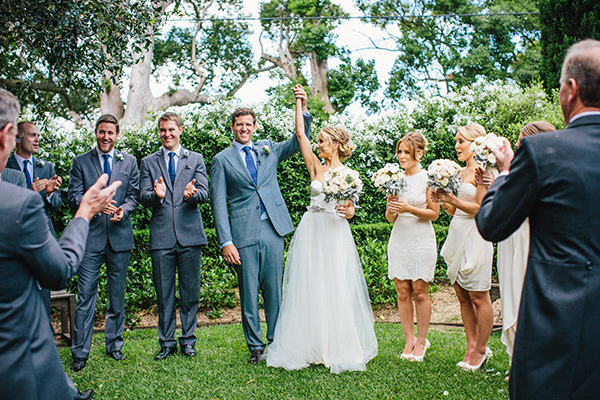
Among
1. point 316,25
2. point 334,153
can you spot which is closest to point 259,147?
point 334,153

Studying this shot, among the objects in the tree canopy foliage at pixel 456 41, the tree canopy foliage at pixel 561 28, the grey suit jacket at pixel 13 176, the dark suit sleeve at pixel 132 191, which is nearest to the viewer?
the grey suit jacket at pixel 13 176

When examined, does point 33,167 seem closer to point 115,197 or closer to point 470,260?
point 115,197

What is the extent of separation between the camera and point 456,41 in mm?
22625

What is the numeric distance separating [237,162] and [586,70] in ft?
11.7

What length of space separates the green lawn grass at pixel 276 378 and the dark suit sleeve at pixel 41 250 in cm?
239

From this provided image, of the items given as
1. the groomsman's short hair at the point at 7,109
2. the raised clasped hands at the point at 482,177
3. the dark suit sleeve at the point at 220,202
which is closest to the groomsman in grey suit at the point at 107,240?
the dark suit sleeve at the point at 220,202

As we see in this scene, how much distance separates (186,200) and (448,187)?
2.68 m

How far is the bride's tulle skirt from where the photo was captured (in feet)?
15.1

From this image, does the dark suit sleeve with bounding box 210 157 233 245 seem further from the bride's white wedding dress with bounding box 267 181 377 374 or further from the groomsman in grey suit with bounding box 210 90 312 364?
the bride's white wedding dress with bounding box 267 181 377 374

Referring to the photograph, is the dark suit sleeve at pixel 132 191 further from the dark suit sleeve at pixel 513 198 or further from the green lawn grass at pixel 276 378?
the dark suit sleeve at pixel 513 198

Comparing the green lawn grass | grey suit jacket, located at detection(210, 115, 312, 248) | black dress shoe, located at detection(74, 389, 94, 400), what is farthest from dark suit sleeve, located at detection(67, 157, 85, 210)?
black dress shoe, located at detection(74, 389, 94, 400)

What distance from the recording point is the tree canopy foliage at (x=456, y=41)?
21234 millimetres

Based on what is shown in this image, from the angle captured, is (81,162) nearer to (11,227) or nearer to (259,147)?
(259,147)

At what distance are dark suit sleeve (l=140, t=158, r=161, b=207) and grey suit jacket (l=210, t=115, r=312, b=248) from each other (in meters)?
0.64
